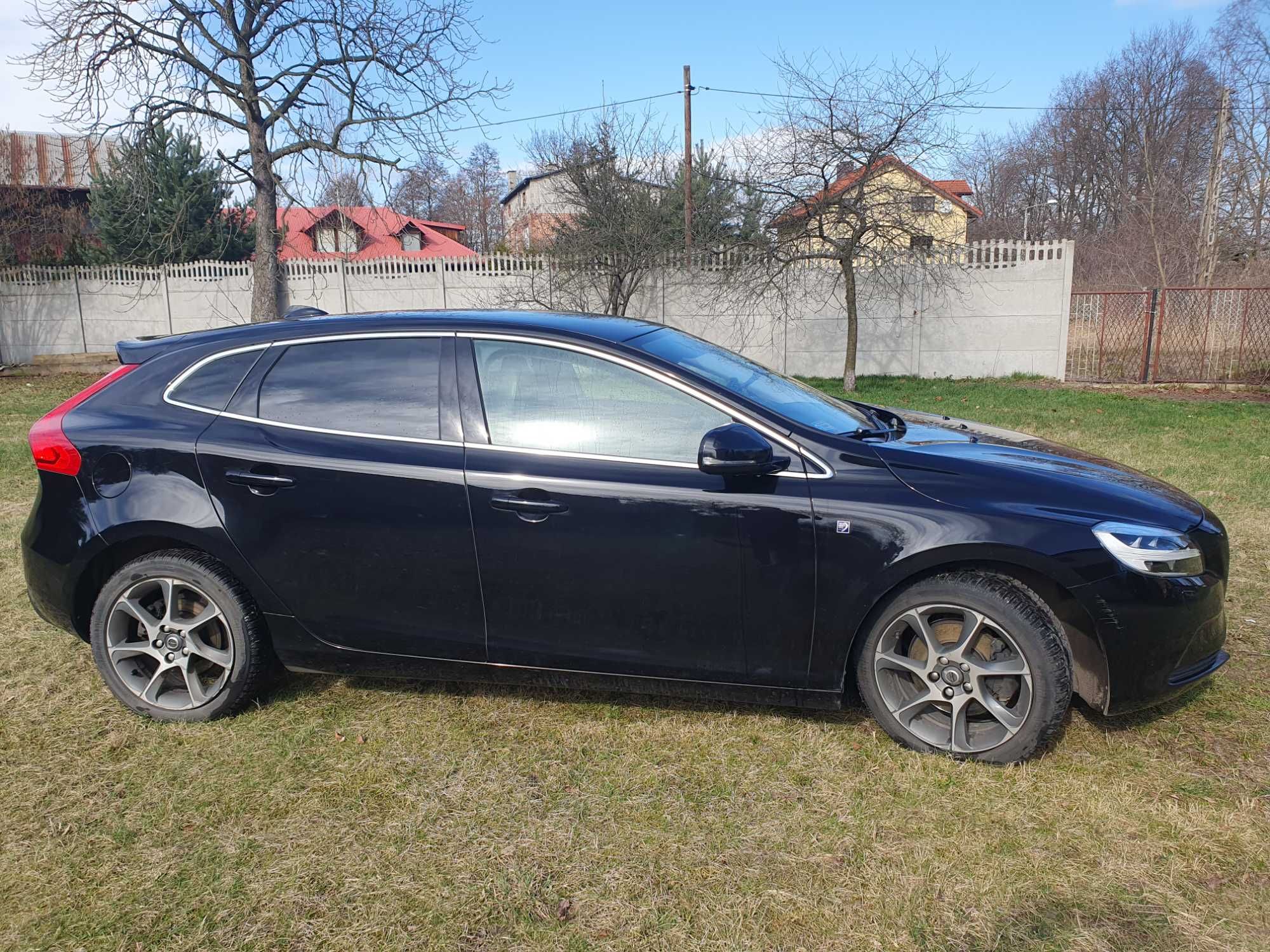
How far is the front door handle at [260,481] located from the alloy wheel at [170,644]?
18.5 inches

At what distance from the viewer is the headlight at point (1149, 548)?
295cm

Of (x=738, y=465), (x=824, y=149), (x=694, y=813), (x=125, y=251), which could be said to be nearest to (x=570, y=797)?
(x=694, y=813)

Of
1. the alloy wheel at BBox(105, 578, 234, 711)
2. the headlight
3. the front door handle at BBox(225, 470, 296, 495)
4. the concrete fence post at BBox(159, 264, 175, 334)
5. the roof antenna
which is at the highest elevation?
the concrete fence post at BBox(159, 264, 175, 334)

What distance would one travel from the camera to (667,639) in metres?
3.18

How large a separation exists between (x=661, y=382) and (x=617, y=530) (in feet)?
1.87

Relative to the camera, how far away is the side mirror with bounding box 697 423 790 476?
295cm

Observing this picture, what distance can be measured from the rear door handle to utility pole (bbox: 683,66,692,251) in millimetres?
14756

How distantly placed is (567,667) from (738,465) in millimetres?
1018

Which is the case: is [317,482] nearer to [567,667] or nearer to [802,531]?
[567,667]

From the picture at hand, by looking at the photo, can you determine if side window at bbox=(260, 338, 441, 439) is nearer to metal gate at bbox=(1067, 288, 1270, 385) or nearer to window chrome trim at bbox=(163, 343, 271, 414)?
window chrome trim at bbox=(163, 343, 271, 414)

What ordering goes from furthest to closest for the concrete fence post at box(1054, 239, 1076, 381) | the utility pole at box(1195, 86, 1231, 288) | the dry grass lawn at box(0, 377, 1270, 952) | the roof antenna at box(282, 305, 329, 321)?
the utility pole at box(1195, 86, 1231, 288), the concrete fence post at box(1054, 239, 1076, 381), the roof antenna at box(282, 305, 329, 321), the dry grass lawn at box(0, 377, 1270, 952)

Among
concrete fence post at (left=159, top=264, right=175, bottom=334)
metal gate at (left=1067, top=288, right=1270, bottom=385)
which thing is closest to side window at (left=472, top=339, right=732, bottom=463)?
metal gate at (left=1067, top=288, right=1270, bottom=385)

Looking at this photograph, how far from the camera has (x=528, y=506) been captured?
10.4 feet

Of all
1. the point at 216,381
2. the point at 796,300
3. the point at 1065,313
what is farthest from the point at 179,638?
the point at 1065,313
